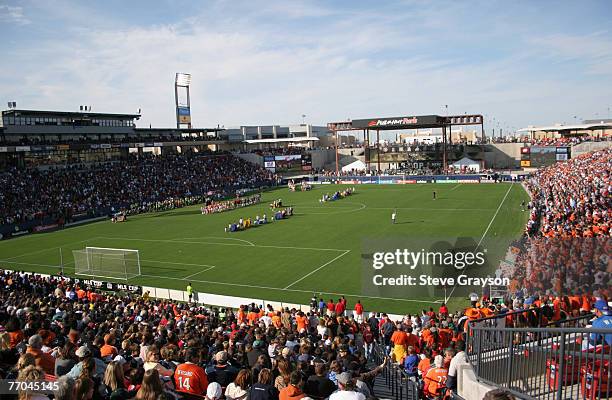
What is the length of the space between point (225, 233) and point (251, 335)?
27488 mm

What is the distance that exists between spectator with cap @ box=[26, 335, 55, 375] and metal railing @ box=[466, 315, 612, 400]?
6.50 metres

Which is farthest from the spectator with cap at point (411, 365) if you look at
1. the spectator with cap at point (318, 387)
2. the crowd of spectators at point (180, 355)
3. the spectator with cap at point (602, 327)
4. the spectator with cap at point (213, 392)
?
the spectator with cap at point (213, 392)

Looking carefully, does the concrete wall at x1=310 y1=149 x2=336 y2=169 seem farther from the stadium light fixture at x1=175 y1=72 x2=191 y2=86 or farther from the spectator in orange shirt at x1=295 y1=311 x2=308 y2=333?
the spectator in orange shirt at x1=295 y1=311 x2=308 y2=333

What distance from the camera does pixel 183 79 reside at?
285 ft

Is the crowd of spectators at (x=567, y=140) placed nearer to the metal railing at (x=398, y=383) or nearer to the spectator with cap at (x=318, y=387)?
the metal railing at (x=398, y=383)

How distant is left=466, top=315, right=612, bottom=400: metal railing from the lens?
5734 mm

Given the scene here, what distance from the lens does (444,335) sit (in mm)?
12133

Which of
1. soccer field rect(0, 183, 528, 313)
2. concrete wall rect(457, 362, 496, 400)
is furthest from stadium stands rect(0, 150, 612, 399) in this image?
soccer field rect(0, 183, 528, 313)

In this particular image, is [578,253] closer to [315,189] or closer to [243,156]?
[315,189]

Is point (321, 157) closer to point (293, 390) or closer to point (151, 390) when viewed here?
point (293, 390)

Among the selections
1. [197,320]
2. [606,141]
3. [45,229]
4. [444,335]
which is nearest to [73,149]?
[45,229]

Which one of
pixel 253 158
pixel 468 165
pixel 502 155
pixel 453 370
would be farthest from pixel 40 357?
pixel 502 155

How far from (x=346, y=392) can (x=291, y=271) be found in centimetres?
2148

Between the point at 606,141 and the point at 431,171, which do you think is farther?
the point at 431,171
